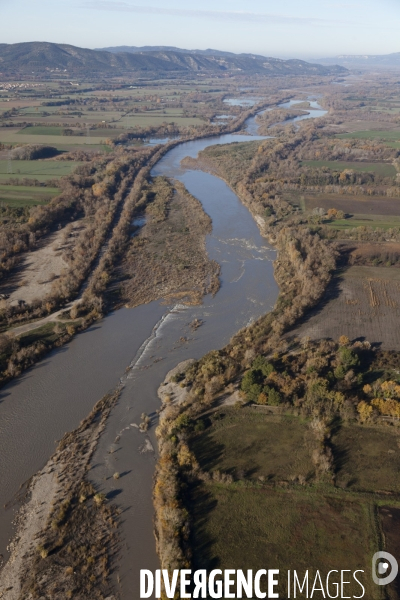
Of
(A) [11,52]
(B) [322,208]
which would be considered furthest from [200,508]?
(A) [11,52]

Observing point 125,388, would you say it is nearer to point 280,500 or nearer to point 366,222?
point 280,500

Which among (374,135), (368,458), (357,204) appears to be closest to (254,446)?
(368,458)

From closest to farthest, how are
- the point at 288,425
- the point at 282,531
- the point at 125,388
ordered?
1. the point at 282,531
2. the point at 288,425
3. the point at 125,388

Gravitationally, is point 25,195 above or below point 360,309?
above

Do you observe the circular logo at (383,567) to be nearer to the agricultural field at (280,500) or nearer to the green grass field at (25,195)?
the agricultural field at (280,500)

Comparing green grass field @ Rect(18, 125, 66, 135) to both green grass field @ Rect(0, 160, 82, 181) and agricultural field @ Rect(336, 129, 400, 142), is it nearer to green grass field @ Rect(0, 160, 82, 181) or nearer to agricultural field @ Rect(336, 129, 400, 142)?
green grass field @ Rect(0, 160, 82, 181)

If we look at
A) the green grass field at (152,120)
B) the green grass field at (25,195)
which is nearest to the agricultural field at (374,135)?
the green grass field at (152,120)

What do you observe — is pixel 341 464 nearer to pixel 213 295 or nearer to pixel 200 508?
pixel 200 508
